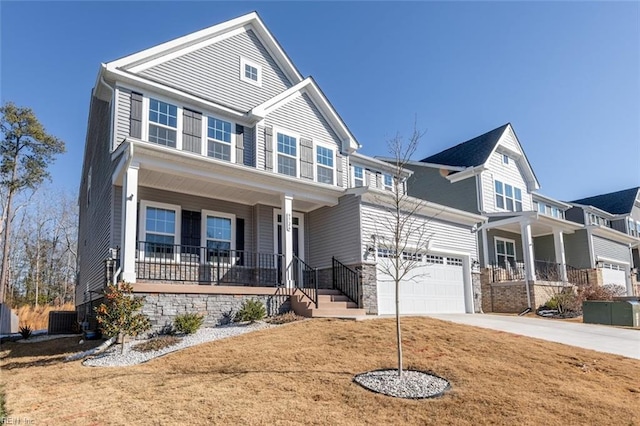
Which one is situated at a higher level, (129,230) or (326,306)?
(129,230)

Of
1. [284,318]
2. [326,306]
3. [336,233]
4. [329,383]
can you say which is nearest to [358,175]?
[336,233]

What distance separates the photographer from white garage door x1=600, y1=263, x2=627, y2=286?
1006 inches

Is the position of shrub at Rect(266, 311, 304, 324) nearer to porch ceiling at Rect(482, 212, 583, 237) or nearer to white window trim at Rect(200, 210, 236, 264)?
white window trim at Rect(200, 210, 236, 264)

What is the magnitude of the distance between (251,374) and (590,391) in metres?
4.99

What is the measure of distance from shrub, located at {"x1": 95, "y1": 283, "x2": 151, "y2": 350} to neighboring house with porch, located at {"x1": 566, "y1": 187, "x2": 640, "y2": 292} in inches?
926

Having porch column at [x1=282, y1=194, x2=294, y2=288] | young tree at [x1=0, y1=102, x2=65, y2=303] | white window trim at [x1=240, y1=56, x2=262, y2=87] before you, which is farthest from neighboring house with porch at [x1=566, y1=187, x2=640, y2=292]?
young tree at [x1=0, y1=102, x2=65, y2=303]

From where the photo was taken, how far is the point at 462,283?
682 inches

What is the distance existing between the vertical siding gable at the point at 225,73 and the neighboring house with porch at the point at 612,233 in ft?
62.0

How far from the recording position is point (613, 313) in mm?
14602

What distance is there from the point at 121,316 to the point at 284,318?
3899mm

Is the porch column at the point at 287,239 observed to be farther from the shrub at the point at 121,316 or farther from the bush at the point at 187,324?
the shrub at the point at 121,316

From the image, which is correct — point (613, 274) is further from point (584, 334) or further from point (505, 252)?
point (584, 334)

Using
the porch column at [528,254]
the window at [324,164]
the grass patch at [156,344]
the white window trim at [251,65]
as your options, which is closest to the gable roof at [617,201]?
the porch column at [528,254]

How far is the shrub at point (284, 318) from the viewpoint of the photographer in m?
11.2
